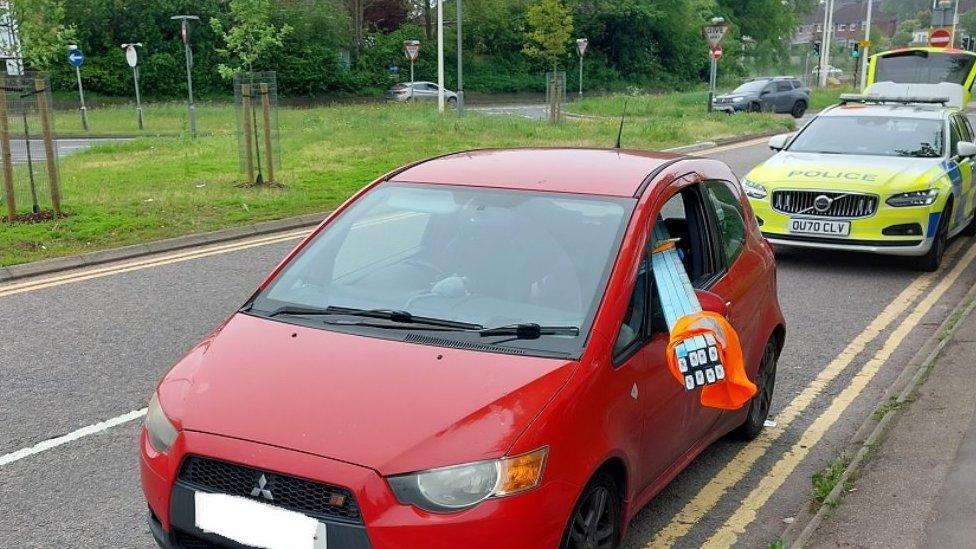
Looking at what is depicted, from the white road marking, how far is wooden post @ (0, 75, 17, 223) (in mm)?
6708

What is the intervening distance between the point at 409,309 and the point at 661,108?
32985 mm

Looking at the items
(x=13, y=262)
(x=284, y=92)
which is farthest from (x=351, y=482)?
(x=284, y=92)

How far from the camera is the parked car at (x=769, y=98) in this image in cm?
3756

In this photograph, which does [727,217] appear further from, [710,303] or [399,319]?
[399,319]

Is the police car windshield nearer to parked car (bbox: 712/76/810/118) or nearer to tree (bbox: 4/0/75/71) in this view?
parked car (bbox: 712/76/810/118)

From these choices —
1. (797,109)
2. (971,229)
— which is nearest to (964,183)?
(971,229)

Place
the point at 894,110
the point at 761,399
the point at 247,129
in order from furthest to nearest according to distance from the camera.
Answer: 1. the point at 247,129
2. the point at 894,110
3. the point at 761,399

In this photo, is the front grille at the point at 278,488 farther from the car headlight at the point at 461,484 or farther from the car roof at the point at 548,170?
the car roof at the point at 548,170

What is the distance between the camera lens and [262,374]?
3312mm

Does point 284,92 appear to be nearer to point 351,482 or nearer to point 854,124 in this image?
point 854,124

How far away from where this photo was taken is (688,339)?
370 cm

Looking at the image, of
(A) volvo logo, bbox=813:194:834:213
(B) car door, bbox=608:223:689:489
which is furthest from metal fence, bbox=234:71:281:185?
(B) car door, bbox=608:223:689:489

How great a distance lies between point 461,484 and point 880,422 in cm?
329

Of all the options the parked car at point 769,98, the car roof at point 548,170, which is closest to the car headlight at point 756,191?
the car roof at point 548,170
